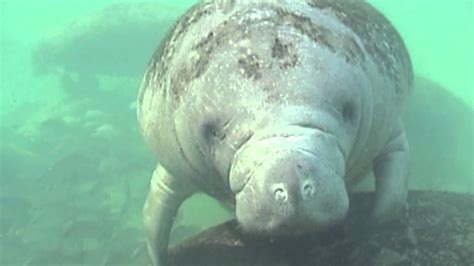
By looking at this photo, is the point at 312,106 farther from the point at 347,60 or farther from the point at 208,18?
the point at 208,18

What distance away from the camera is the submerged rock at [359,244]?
14.2 feet

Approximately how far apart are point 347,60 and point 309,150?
39.3 inches

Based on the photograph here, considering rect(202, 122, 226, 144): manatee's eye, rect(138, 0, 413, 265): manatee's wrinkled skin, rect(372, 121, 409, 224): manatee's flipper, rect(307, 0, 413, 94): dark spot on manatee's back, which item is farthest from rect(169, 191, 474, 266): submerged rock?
rect(307, 0, 413, 94): dark spot on manatee's back

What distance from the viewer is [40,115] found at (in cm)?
2377

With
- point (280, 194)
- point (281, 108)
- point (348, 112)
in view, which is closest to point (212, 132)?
point (281, 108)

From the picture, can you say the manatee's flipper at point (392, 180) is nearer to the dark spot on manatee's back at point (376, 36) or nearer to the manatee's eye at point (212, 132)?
the dark spot on manatee's back at point (376, 36)

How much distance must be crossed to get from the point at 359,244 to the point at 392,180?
0.93 metres

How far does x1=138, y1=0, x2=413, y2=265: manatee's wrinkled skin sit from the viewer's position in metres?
3.27

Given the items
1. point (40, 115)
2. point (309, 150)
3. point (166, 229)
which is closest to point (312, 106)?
point (309, 150)

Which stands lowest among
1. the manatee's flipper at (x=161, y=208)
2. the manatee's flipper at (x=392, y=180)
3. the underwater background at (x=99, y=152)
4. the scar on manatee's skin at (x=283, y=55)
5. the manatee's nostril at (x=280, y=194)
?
the underwater background at (x=99, y=152)

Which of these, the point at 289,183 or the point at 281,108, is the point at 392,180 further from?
the point at 289,183

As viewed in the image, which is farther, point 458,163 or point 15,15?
point 15,15

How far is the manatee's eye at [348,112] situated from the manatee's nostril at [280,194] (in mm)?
799

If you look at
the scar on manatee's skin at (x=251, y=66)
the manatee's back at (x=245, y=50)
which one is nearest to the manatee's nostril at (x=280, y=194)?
the manatee's back at (x=245, y=50)
